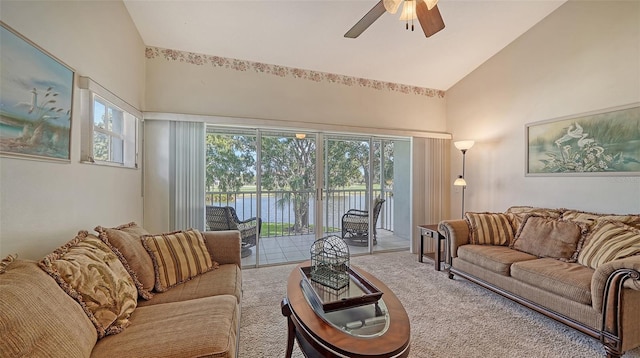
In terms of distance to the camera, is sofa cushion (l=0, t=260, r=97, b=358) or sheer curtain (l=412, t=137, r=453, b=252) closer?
sofa cushion (l=0, t=260, r=97, b=358)

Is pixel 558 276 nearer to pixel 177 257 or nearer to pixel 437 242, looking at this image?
pixel 437 242

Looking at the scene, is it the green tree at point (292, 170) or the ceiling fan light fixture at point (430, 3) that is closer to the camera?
the ceiling fan light fixture at point (430, 3)

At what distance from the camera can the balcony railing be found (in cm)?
363

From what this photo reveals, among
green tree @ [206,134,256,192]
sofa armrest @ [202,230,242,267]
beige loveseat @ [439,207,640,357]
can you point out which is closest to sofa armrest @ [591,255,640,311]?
beige loveseat @ [439,207,640,357]

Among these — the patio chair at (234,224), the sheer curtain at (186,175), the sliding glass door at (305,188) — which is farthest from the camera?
the sliding glass door at (305,188)

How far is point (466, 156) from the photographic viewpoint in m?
4.27

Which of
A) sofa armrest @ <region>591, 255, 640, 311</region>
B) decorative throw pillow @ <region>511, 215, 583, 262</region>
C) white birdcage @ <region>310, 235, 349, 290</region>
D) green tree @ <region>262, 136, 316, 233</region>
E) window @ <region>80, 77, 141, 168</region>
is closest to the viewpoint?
sofa armrest @ <region>591, 255, 640, 311</region>

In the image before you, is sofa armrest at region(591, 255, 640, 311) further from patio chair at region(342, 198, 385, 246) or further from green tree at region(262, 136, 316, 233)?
green tree at region(262, 136, 316, 233)

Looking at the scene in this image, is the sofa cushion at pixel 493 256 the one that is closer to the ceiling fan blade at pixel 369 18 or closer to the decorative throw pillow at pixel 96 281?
the ceiling fan blade at pixel 369 18

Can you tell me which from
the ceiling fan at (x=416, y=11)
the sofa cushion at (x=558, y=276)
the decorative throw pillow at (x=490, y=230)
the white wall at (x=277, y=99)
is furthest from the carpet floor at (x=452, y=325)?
the ceiling fan at (x=416, y=11)

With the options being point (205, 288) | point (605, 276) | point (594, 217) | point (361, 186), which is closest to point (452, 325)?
point (605, 276)

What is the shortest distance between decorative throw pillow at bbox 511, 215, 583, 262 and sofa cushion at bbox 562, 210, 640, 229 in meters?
0.13

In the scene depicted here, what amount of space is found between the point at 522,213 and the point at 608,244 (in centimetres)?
100

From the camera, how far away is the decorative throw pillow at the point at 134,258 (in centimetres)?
173
